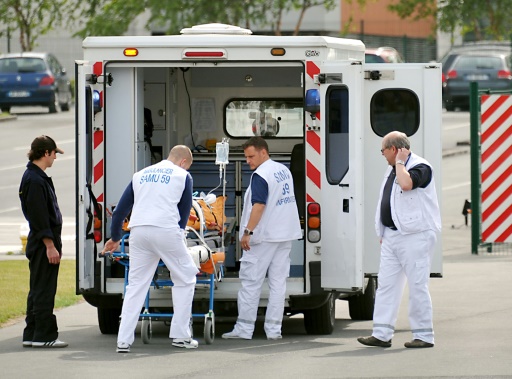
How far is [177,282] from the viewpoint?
11.5m

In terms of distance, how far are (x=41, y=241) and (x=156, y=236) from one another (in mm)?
1014

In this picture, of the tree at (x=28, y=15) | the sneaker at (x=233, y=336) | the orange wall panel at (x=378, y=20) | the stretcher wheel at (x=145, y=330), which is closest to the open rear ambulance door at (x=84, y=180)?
the stretcher wheel at (x=145, y=330)

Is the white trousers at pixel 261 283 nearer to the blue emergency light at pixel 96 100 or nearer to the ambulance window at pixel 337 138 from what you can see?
the ambulance window at pixel 337 138

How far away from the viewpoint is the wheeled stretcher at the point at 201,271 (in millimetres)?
11781

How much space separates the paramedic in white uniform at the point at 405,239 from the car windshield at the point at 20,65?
2397 cm

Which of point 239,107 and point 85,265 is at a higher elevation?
point 239,107

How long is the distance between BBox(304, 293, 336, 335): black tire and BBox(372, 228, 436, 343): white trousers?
823mm

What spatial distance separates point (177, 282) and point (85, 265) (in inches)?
40.8

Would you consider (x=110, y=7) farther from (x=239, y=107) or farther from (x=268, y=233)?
(x=268, y=233)

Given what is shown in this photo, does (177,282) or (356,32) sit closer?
(177,282)

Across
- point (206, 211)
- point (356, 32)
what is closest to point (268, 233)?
point (206, 211)

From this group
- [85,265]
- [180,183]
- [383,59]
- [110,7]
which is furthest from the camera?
[383,59]

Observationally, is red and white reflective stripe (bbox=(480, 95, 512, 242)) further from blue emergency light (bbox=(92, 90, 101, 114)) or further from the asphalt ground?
blue emergency light (bbox=(92, 90, 101, 114))

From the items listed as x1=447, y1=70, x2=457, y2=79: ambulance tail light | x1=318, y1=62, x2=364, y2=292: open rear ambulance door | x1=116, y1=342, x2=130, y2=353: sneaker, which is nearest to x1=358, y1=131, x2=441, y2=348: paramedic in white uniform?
x1=318, y1=62, x2=364, y2=292: open rear ambulance door
